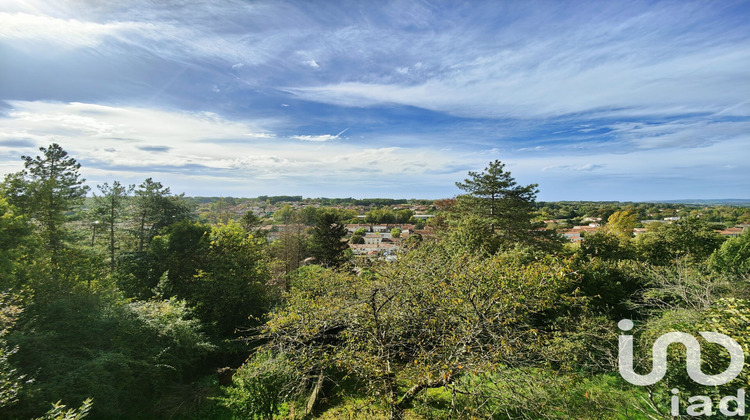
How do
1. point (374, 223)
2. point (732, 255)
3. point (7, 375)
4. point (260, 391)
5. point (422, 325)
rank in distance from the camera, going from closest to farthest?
point (7, 375) < point (422, 325) < point (260, 391) < point (732, 255) < point (374, 223)

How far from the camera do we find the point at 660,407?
17.4 feet

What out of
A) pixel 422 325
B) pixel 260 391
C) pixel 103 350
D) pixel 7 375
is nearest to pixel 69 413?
pixel 7 375

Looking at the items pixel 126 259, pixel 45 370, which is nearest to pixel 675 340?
pixel 45 370

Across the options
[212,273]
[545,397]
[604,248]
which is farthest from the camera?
[604,248]

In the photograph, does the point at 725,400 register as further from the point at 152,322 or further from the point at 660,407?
the point at 152,322

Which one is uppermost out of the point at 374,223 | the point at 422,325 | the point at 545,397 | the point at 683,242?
the point at 683,242

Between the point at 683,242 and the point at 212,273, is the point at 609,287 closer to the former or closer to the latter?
the point at 683,242

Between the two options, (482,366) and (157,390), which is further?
(157,390)

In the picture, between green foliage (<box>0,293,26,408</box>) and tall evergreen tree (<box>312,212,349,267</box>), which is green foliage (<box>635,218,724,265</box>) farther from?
green foliage (<box>0,293,26,408</box>)

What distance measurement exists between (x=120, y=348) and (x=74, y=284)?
194 inches

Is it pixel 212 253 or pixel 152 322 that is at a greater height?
pixel 212 253

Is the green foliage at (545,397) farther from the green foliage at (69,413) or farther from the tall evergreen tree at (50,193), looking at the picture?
the tall evergreen tree at (50,193)

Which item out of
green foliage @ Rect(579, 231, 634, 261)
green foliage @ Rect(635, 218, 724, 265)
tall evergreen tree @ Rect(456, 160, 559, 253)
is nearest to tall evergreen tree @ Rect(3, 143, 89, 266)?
tall evergreen tree @ Rect(456, 160, 559, 253)

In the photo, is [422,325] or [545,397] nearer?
[545,397]
